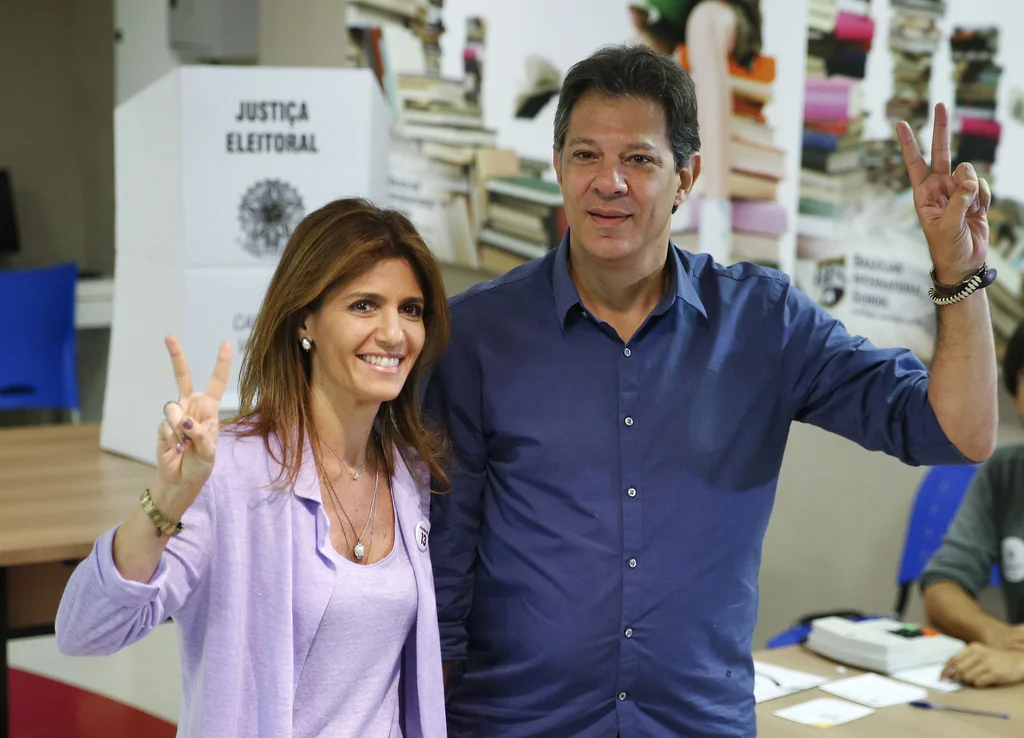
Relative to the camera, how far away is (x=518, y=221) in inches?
145

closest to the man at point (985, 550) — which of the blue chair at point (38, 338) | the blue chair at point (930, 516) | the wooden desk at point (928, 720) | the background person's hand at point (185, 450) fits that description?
the wooden desk at point (928, 720)

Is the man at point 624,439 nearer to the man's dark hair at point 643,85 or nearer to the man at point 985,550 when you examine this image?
the man's dark hair at point 643,85

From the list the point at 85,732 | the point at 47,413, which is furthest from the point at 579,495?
the point at 47,413

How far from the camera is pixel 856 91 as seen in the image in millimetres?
3426

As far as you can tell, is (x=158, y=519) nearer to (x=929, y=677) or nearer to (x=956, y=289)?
(x=956, y=289)

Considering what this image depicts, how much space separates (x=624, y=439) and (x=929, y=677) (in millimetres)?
1033

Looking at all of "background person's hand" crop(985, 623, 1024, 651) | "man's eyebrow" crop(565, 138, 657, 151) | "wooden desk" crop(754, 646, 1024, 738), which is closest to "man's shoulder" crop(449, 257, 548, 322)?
"man's eyebrow" crop(565, 138, 657, 151)

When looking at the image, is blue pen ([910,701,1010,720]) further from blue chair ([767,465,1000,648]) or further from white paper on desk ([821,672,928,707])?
blue chair ([767,465,1000,648])

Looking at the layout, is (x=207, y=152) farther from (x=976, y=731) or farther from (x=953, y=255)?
(x=976, y=731)

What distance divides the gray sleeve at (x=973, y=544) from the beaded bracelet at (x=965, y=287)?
4.89 feet

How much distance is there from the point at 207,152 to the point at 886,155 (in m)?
1.95

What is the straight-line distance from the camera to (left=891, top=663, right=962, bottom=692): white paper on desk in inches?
91.6

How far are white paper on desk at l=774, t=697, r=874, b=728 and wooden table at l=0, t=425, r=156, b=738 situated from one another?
1309 millimetres

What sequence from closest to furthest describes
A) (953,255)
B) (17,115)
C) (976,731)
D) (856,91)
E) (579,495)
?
1. (953,255)
2. (579,495)
3. (976,731)
4. (856,91)
5. (17,115)
